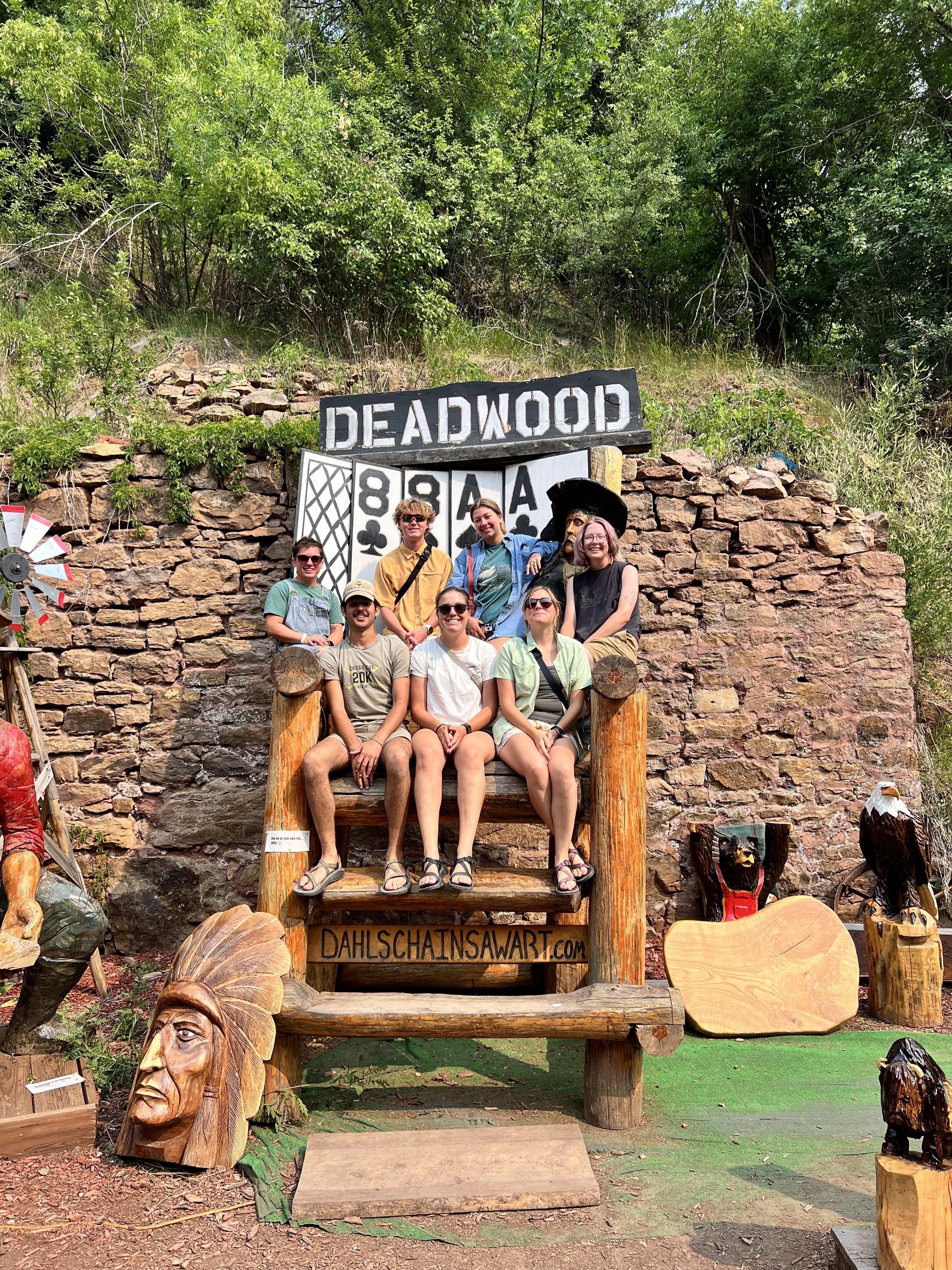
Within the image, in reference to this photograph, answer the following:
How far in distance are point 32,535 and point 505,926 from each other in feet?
10.3

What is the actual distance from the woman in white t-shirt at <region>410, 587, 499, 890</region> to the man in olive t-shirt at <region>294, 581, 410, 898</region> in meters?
0.07

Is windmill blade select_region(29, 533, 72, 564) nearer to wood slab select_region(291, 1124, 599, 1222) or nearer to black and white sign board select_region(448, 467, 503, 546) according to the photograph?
black and white sign board select_region(448, 467, 503, 546)

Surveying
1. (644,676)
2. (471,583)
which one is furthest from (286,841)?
(644,676)

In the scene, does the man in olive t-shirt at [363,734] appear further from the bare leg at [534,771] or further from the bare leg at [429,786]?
the bare leg at [534,771]

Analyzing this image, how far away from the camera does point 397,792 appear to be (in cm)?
380

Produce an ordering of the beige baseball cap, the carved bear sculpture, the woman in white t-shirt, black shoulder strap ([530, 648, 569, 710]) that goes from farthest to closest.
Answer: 1. the beige baseball cap
2. black shoulder strap ([530, 648, 569, 710])
3. the woman in white t-shirt
4. the carved bear sculpture

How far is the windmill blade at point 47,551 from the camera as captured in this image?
4.82m

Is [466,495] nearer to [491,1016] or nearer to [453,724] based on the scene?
[453,724]

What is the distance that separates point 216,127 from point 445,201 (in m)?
2.50

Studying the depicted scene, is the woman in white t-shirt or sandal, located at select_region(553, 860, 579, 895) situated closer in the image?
sandal, located at select_region(553, 860, 579, 895)

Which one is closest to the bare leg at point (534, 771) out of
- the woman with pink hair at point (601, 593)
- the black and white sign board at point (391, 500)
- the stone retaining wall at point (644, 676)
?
the woman with pink hair at point (601, 593)

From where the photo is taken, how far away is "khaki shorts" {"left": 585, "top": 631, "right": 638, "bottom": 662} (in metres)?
4.34

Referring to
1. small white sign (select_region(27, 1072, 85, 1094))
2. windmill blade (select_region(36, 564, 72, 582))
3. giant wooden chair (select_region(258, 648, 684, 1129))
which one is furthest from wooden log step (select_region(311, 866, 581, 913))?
windmill blade (select_region(36, 564, 72, 582))

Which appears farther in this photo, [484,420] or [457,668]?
[484,420]
